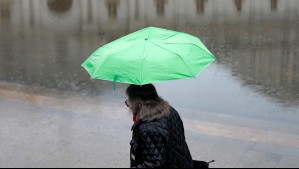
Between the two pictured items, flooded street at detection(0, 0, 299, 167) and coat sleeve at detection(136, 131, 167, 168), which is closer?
coat sleeve at detection(136, 131, 167, 168)

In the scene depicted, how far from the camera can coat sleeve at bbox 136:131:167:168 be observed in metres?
3.45

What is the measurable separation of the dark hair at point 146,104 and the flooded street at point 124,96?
2.75 metres

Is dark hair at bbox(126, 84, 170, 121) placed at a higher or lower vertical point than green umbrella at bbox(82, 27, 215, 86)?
lower

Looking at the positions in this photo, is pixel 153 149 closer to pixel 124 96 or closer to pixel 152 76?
pixel 152 76

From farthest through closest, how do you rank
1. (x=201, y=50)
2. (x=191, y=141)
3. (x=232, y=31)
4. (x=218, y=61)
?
1. (x=232, y=31)
2. (x=218, y=61)
3. (x=191, y=141)
4. (x=201, y=50)

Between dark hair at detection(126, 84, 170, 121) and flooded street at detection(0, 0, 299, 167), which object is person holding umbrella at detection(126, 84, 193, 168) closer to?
dark hair at detection(126, 84, 170, 121)

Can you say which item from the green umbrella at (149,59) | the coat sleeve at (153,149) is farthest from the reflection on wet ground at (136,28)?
the coat sleeve at (153,149)

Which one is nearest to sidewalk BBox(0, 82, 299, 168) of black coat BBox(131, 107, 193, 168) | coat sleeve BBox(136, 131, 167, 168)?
black coat BBox(131, 107, 193, 168)

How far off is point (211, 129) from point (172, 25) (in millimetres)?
10005

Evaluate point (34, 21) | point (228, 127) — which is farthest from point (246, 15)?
point (228, 127)

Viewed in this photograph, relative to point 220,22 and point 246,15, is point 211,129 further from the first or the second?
point 246,15

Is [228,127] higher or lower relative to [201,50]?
lower

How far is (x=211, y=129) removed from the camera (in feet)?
25.1

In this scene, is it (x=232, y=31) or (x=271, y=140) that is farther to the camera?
(x=232, y=31)
